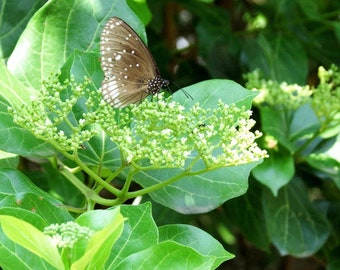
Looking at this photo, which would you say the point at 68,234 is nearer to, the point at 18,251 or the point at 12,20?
the point at 18,251

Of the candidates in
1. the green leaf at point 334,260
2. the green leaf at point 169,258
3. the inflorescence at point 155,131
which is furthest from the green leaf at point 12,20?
the green leaf at point 334,260

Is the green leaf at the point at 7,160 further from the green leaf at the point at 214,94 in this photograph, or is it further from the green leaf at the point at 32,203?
the green leaf at the point at 214,94

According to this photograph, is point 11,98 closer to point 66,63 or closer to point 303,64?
point 66,63

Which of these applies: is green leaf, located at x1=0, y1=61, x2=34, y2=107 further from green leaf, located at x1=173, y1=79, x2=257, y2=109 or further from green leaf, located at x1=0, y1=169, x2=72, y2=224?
green leaf, located at x1=173, y1=79, x2=257, y2=109

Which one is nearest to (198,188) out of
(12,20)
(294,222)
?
(12,20)

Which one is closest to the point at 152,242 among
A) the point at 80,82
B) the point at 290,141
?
the point at 80,82

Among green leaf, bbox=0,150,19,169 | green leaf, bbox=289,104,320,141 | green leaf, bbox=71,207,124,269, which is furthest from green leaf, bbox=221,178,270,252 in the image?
green leaf, bbox=71,207,124,269
